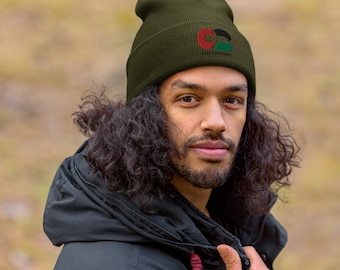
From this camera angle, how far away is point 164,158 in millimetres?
2635

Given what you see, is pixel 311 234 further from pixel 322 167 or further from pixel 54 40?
pixel 54 40

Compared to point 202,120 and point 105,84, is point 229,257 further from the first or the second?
point 105,84

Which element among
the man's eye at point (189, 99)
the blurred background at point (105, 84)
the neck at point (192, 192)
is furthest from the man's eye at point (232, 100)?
the blurred background at point (105, 84)

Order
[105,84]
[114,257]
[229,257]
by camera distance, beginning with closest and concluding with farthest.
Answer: [114,257] → [229,257] → [105,84]

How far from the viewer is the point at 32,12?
34.0 ft

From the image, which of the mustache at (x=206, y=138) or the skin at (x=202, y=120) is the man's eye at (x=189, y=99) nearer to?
the skin at (x=202, y=120)

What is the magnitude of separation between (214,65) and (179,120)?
0.69ft

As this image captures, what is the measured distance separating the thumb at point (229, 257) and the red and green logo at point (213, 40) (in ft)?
2.09

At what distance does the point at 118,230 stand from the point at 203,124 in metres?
0.44

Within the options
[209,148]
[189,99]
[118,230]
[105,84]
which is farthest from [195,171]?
[105,84]

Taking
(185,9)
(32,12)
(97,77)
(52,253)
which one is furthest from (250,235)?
(32,12)

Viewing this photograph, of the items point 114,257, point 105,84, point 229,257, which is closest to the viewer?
point 114,257

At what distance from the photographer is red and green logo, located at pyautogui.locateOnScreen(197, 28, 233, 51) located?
2.65 m

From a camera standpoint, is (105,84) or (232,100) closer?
(232,100)
